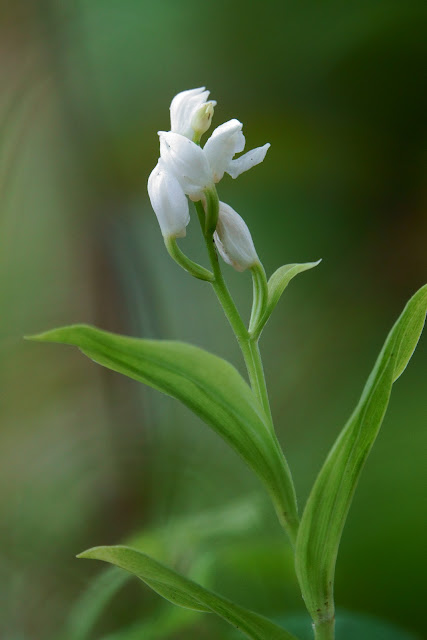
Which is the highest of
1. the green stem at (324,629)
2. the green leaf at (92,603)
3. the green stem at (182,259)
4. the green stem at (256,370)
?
the green stem at (182,259)

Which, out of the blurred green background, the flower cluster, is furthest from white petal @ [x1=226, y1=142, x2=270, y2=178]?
the blurred green background

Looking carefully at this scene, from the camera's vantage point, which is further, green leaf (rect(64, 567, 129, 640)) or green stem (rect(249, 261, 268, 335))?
green leaf (rect(64, 567, 129, 640))

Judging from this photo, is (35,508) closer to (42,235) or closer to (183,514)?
(183,514)

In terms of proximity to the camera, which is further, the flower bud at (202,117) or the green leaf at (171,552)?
the green leaf at (171,552)

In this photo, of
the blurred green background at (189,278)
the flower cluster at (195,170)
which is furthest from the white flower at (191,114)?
the blurred green background at (189,278)

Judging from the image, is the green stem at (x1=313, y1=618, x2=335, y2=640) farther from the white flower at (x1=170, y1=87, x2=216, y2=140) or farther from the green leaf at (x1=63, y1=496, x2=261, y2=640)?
the green leaf at (x1=63, y1=496, x2=261, y2=640)

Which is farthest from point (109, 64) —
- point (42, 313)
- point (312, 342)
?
point (312, 342)

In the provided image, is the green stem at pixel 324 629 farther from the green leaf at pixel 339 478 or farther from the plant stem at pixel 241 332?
the plant stem at pixel 241 332

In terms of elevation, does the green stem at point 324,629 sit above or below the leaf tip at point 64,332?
below
